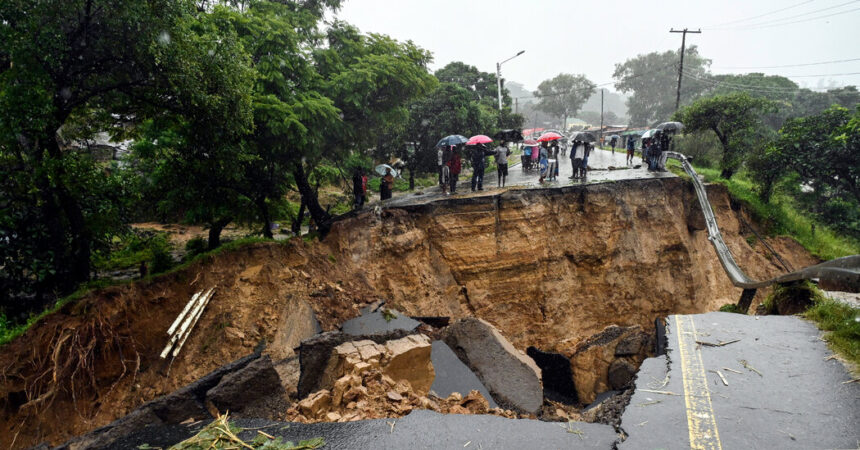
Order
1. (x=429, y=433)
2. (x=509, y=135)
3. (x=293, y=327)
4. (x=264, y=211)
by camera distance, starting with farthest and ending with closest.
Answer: (x=509, y=135) < (x=264, y=211) < (x=293, y=327) < (x=429, y=433)

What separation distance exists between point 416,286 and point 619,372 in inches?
233

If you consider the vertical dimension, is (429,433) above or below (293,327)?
above

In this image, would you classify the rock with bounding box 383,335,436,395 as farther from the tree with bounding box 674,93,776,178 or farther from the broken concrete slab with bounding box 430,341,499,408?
the tree with bounding box 674,93,776,178

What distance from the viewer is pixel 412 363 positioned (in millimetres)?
6047

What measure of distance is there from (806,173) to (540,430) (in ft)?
63.7

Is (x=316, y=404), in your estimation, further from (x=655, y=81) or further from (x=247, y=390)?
(x=655, y=81)

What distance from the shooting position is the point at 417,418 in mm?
4449

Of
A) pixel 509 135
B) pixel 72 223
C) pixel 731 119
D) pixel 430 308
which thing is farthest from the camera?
pixel 509 135

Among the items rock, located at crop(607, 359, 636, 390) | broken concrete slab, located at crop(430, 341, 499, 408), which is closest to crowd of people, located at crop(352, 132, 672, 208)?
rock, located at crop(607, 359, 636, 390)

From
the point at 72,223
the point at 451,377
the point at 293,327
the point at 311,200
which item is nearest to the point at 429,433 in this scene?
the point at 451,377

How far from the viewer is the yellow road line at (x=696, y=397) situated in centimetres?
382

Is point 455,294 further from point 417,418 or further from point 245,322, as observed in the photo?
point 417,418

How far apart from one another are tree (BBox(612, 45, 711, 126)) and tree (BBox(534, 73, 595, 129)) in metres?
5.76

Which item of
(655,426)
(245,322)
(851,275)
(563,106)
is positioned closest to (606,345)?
(851,275)
